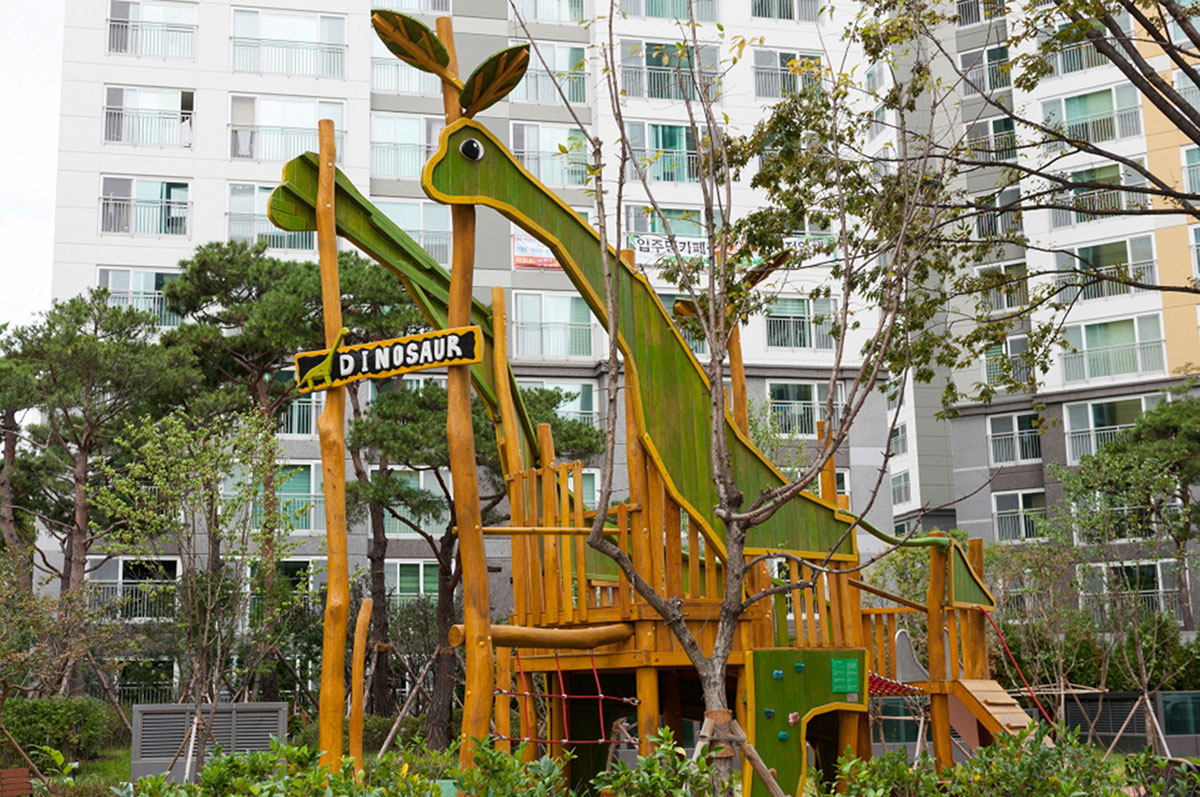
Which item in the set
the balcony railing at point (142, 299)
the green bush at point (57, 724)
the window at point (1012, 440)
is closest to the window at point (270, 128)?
the balcony railing at point (142, 299)

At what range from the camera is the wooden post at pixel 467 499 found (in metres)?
7.38

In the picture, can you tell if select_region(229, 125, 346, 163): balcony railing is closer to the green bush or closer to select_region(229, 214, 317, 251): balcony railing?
select_region(229, 214, 317, 251): balcony railing

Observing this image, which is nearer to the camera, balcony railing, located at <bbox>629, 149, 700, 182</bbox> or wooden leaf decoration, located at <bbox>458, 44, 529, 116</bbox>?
wooden leaf decoration, located at <bbox>458, 44, 529, 116</bbox>

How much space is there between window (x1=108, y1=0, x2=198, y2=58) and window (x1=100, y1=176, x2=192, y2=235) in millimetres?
3305

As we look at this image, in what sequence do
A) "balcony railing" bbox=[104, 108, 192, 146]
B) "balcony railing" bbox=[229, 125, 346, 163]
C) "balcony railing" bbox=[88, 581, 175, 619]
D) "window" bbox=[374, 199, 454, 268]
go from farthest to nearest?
"window" bbox=[374, 199, 454, 268] < "balcony railing" bbox=[229, 125, 346, 163] < "balcony railing" bbox=[104, 108, 192, 146] < "balcony railing" bbox=[88, 581, 175, 619]

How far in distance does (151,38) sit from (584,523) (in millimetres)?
26221

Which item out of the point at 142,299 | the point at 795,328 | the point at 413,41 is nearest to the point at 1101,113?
the point at 795,328

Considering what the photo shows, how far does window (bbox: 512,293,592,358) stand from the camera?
30.9m

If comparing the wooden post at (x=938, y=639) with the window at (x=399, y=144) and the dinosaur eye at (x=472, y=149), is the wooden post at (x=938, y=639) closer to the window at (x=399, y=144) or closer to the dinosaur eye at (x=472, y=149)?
the dinosaur eye at (x=472, y=149)

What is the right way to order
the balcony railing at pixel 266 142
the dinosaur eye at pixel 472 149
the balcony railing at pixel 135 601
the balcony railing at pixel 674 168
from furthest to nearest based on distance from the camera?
the balcony railing at pixel 674 168 < the balcony railing at pixel 266 142 < the balcony railing at pixel 135 601 < the dinosaur eye at pixel 472 149

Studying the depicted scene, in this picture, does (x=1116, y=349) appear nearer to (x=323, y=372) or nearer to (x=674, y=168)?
(x=674, y=168)

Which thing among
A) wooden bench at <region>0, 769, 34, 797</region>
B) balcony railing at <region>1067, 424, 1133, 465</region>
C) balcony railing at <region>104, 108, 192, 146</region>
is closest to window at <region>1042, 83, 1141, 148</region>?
balcony railing at <region>1067, 424, 1133, 465</region>

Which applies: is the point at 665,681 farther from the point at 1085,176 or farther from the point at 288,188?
the point at 1085,176

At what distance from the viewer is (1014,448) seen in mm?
35812
